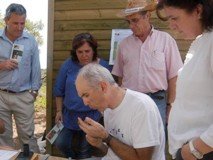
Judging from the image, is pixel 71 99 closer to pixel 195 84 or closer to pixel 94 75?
pixel 94 75

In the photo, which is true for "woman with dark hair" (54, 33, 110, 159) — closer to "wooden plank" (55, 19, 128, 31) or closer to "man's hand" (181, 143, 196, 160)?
"wooden plank" (55, 19, 128, 31)

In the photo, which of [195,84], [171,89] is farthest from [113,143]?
[171,89]

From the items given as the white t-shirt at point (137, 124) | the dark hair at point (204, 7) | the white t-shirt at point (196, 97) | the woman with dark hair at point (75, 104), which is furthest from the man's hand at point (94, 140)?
the woman with dark hair at point (75, 104)

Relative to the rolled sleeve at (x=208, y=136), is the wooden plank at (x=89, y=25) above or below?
above

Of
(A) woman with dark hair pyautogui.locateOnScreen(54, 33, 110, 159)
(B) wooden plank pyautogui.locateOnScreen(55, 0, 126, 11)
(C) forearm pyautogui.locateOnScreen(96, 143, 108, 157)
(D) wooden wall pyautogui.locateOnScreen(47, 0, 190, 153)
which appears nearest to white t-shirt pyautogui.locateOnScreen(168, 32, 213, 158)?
(C) forearm pyautogui.locateOnScreen(96, 143, 108, 157)

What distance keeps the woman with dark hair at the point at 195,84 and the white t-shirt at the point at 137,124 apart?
33cm

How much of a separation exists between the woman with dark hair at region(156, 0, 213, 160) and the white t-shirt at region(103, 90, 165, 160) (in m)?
0.33

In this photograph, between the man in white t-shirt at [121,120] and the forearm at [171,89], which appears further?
the forearm at [171,89]

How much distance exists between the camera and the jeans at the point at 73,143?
3527mm

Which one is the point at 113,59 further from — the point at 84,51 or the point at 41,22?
the point at 41,22

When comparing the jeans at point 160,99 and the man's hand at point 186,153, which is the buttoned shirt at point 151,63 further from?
the man's hand at point 186,153

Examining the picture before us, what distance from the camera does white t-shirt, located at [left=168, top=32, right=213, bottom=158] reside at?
4.93ft

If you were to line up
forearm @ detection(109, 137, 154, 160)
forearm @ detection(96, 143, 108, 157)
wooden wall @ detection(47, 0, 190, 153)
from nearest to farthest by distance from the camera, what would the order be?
forearm @ detection(109, 137, 154, 160), forearm @ detection(96, 143, 108, 157), wooden wall @ detection(47, 0, 190, 153)

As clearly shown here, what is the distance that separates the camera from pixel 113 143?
2041mm
